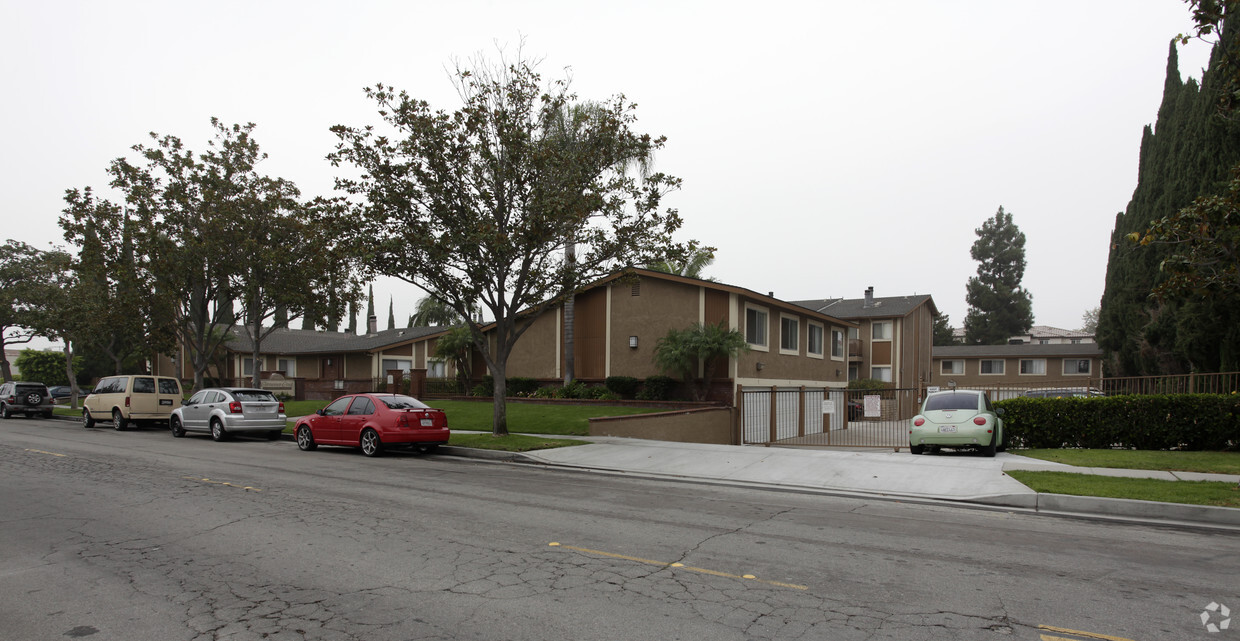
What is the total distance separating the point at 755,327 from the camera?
2758cm

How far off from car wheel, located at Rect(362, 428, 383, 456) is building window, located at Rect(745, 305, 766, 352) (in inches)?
554

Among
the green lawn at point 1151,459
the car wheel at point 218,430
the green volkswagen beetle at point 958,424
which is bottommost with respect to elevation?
the car wheel at point 218,430

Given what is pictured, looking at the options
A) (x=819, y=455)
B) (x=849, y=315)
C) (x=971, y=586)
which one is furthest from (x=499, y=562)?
(x=849, y=315)

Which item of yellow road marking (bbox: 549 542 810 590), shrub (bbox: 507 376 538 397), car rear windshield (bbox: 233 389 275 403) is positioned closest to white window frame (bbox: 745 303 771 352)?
shrub (bbox: 507 376 538 397)

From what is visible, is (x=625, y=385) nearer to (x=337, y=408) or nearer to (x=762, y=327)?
(x=762, y=327)

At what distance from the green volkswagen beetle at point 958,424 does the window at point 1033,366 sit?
44.0m

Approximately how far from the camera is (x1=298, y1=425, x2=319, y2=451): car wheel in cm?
1819

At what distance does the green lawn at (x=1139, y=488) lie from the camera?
9508mm

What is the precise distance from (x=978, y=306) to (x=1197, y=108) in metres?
59.9

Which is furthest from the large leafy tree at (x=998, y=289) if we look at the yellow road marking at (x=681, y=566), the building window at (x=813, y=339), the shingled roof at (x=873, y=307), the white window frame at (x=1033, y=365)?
the yellow road marking at (x=681, y=566)

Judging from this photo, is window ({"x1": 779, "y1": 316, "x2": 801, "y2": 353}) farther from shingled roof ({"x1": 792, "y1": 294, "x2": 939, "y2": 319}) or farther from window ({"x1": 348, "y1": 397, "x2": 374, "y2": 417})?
window ({"x1": 348, "y1": 397, "x2": 374, "y2": 417})

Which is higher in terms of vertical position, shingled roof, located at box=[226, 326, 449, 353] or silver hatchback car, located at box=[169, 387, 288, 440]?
shingled roof, located at box=[226, 326, 449, 353]

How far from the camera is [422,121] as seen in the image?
56.1 feet

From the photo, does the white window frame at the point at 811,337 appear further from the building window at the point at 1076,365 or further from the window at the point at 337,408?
the building window at the point at 1076,365
